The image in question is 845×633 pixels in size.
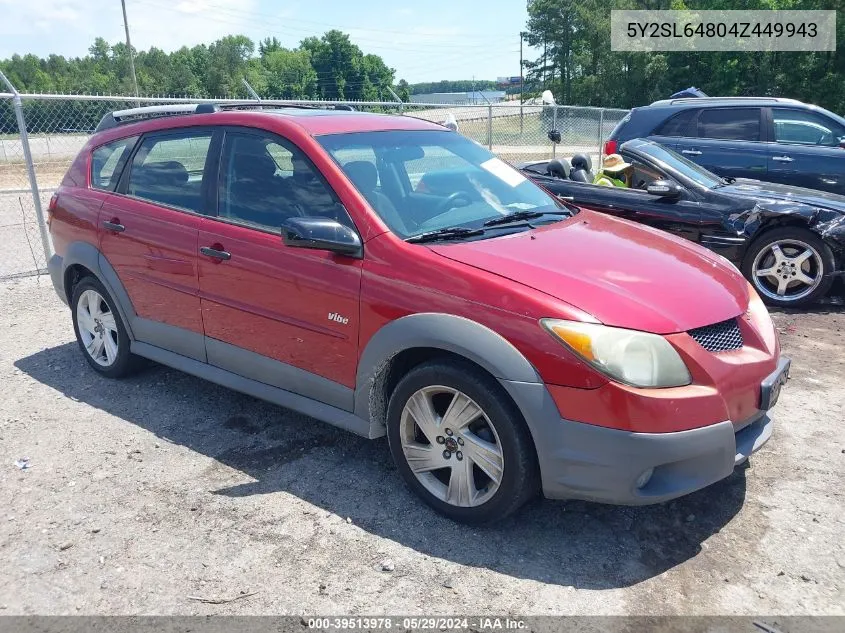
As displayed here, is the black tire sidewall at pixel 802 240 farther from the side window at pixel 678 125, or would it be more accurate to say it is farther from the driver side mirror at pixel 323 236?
the driver side mirror at pixel 323 236

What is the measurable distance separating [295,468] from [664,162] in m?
4.90

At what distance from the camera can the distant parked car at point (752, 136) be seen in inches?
326

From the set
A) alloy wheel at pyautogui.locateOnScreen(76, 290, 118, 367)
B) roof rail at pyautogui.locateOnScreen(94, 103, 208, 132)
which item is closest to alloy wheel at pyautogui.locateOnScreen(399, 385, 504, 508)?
roof rail at pyautogui.locateOnScreen(94, 103, 208, 132)

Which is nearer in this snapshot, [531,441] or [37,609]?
[37,609]

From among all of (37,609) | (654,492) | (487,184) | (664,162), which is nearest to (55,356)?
(37,609)

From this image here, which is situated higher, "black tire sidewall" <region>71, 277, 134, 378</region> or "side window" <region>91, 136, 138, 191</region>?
"side window" <region>91, 136, 138, 191</region>

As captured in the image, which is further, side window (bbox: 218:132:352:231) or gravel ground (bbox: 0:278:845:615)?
side window (bbox: 218:132:352:231)

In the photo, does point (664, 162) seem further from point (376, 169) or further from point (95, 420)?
point (95, 420)

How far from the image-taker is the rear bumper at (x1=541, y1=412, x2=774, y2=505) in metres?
2.67

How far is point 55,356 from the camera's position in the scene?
5406mm

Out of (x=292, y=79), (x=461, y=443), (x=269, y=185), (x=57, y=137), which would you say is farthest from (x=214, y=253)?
(x=292, y=79)

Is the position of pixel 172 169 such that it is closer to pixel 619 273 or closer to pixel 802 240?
pixel 619 273

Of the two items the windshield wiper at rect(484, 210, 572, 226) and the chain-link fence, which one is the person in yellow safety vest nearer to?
the chain-link fence

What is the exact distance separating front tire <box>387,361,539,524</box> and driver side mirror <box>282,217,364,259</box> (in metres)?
0.65
